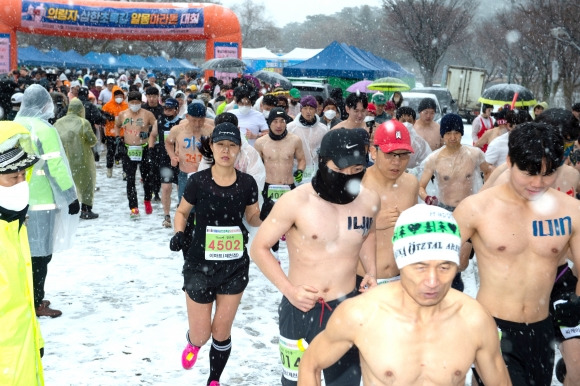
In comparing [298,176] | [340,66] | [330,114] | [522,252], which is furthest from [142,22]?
[522,252]

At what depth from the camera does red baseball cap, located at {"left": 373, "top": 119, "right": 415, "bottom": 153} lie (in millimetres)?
4680

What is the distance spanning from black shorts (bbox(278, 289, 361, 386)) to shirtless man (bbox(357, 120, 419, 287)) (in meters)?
0.84

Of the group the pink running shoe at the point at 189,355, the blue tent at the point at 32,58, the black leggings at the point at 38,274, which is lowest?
the pink running shoe at the point at 189,355

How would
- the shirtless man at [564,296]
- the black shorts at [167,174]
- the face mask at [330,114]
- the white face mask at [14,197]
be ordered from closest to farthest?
the white face mask at [14,197]
the shirtless man at [564,296]
the black shorts at [167,174]
the face mask at [330,114]

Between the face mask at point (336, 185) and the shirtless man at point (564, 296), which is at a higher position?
the face mask at point (336, 185)

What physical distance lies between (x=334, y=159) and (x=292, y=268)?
0.76 m

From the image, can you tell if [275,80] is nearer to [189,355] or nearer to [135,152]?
[135,152]

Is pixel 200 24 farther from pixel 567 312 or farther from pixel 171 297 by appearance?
pixel 567 312

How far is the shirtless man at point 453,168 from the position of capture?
22.7 feet

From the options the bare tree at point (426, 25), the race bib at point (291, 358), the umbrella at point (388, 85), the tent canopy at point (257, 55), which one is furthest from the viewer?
the tent canopy at point (257, 55)

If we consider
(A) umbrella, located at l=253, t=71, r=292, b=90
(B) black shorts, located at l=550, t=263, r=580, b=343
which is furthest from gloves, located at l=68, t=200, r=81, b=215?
(A) umbrella, located at l=253, t=71, r=292, b=90

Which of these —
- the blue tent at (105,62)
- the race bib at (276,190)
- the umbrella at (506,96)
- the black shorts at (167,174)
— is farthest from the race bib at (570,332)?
the blue tent at (105,62)

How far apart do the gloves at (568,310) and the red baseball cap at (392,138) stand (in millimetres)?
1487

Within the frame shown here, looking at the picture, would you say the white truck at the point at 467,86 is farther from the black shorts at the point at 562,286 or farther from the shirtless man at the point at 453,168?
the black shorts at the point at 562,286
